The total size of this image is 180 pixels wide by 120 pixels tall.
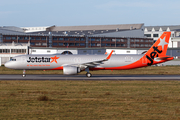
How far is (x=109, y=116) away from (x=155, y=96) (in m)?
9.21

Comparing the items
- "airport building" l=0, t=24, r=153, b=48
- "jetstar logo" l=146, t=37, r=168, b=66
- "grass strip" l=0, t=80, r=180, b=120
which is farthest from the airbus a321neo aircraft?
"airport building" l=0, t=24, r=153, b=48

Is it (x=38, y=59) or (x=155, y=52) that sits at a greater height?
(x=155, y=52)

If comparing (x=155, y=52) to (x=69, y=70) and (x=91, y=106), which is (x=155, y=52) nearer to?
(x=69, y=70)

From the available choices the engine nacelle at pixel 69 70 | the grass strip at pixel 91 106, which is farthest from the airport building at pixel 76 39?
the grass strip at pixel 91 106

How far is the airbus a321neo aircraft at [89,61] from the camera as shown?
4469cm

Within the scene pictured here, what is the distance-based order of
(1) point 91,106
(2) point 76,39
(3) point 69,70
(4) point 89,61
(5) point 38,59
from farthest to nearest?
1. (2) point 76,39
2. (4) point 89,61
3. (5) point 38,59
4. (3) point 69,70
5. (1) point 91,106

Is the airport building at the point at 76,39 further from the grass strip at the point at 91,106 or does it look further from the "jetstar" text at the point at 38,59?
the grass strip at the point at 91,106

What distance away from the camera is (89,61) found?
148ft

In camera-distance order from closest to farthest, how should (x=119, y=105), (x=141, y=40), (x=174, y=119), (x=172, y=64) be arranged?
(x=174, y=119)
(x=119, y=105)
(x=172, y=64)
(x=141, y=40)

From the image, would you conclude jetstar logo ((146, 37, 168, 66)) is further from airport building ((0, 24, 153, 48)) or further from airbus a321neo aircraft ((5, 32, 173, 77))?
airport building ((0, 24, 153, 48))

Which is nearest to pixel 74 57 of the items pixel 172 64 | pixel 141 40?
pixel 172 64

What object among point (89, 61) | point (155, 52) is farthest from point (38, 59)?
point (155, 52)

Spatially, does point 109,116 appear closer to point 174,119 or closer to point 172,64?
point 174,119

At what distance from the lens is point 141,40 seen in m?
177
